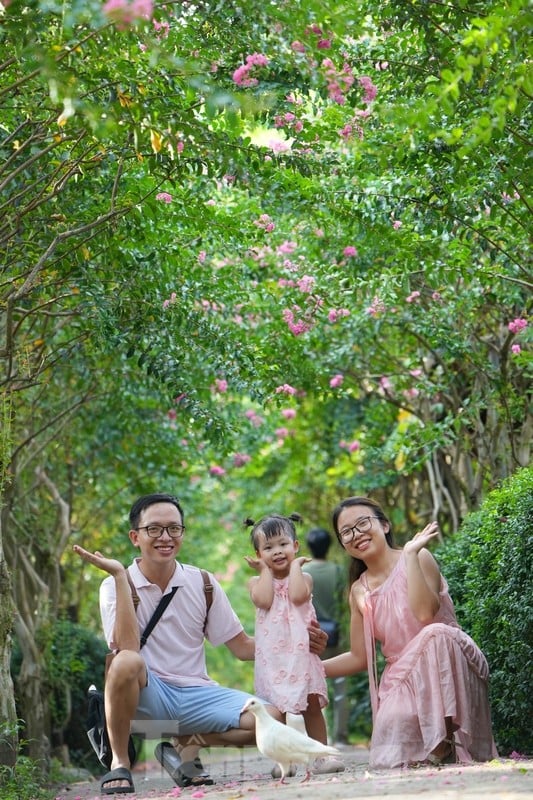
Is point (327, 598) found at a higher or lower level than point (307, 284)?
lower

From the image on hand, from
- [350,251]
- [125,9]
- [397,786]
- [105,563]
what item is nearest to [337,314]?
[350,251]

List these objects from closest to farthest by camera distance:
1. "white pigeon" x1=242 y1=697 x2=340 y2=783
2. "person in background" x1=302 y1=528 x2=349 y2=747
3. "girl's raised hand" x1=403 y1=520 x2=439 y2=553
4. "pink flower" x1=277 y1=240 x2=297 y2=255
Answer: "white pigeon" x1=242 y1=697 x2=340 y2=783 < "girl's raised hand" x1=403 y1=520 x2=439 y2=553 < "pink flower" x1=277 y1=240 x2=297 y2=255 < "person in background" x1=302 y1=528 x2=349 y2=747

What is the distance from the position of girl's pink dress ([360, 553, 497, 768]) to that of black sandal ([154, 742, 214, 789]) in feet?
3.04

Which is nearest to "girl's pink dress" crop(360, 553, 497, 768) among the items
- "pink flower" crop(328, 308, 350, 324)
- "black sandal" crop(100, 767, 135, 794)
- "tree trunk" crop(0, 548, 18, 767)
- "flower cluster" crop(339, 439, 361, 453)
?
"black sandal" crop(100, 767, 135, 794)

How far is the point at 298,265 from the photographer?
36.4ft

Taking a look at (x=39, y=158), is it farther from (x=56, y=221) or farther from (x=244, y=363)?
(x=244, y=363)

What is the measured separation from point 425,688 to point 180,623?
142cm

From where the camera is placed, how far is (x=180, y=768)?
6.95m

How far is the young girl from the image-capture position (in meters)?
6.91

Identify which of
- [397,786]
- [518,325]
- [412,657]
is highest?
[518,325]

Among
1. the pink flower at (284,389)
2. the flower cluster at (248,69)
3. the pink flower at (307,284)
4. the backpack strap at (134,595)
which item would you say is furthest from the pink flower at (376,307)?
the backpack strap at (134,595)

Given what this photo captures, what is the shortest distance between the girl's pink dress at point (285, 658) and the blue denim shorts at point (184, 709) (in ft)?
0.62

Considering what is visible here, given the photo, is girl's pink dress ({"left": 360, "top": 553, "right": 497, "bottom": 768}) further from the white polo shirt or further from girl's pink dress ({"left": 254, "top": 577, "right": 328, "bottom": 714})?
the white polo shirt

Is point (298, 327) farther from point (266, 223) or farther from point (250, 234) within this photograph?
point (250, 234)
